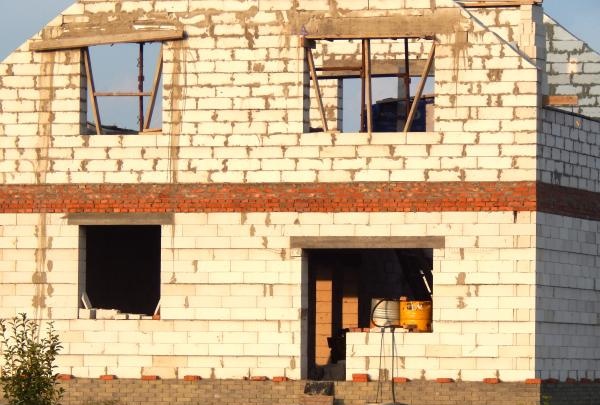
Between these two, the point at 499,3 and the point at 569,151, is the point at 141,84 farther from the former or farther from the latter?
the point at 569,151

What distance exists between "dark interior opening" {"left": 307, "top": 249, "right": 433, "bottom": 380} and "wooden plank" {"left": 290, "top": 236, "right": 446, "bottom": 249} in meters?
2.66

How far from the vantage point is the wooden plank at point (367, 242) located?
27453 mm

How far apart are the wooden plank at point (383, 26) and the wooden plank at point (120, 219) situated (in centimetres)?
399

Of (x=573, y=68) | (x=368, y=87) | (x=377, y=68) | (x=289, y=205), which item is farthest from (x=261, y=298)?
(x=573, y=68)

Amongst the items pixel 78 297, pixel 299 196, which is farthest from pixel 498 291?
pixel 78 297

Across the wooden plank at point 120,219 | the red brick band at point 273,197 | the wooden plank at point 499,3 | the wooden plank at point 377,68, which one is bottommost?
the wooden plank at point 120,219

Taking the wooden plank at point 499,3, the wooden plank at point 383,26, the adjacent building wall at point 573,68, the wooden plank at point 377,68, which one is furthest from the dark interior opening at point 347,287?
the adjacent building wall at point 573,68

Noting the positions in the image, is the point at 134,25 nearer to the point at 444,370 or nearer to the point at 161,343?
the point at 161,343

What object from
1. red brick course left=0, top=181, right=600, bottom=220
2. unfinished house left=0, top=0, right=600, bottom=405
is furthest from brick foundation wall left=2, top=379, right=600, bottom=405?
red brick course left=0, top=181, right=600, bottom=220

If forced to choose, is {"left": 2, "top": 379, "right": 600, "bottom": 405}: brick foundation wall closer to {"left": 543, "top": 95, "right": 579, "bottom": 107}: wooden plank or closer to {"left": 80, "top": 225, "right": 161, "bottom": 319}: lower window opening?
{"left": 80, "top": 225, "right": 161, "bottom": 319}: lower window opening

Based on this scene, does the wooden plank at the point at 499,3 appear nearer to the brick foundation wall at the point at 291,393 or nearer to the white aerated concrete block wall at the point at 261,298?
the white aerated concrete block wall at the point at 261,298

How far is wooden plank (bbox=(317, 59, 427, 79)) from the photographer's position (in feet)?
110

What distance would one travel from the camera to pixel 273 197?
2791 centimetres

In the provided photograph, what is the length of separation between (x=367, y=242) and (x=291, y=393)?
2.85m
